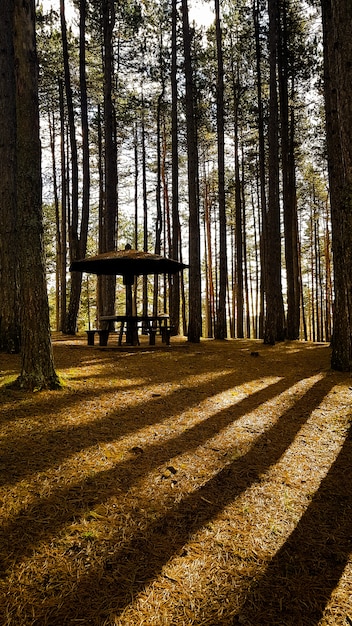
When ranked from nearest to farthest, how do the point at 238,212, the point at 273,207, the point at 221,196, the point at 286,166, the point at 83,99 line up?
the point at 273,207, the point at 221,196, the point at 83,99, the point at 286,166, the point at 238,212

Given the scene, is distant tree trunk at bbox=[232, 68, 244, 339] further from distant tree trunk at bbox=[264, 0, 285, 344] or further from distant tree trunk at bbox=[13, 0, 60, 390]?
distant tree trunk at bbox=[13, 0, 60, 390]

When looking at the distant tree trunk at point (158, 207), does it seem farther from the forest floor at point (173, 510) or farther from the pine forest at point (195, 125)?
the forest floor at point (173, 510)

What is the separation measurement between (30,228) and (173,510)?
3.90 meters

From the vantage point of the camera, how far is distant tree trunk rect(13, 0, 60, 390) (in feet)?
15.5

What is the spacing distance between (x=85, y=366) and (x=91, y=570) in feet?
16.5

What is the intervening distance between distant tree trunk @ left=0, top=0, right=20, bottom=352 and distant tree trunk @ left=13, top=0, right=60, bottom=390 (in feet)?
9.72

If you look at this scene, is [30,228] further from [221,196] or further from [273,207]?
[221,196]

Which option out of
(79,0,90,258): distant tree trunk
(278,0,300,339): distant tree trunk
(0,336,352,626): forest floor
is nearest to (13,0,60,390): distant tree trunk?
(0,336,352,626): forest floor

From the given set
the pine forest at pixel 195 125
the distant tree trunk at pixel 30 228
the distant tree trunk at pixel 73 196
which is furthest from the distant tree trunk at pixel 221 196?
the distant tree trunk at pixel 30 228

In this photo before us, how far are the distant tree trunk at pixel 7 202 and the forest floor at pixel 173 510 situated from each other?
3.16 meters

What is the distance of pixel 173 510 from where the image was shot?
250 cm

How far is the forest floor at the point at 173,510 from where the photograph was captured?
1.75m

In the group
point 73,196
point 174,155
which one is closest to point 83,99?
point 73,196

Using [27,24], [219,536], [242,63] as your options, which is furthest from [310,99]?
[219,536]
